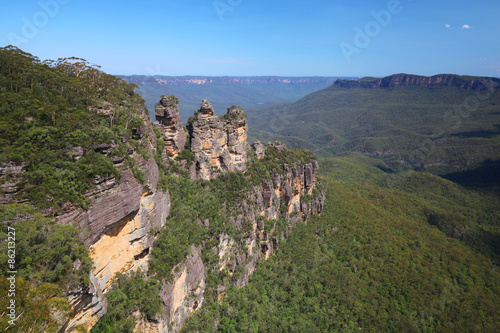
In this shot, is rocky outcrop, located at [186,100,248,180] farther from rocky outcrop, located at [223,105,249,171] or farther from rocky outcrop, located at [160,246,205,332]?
rocky outcrop, located at [160,246,205,332]

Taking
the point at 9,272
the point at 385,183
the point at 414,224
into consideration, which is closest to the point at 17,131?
the point at 9,272

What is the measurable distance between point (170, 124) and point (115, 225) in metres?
18.2

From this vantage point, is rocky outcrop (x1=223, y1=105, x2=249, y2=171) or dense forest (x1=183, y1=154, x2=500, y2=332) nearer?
dense forest (x1=183, y1=154, x2=500, y2=332)

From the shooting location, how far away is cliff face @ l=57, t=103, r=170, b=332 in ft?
44.6

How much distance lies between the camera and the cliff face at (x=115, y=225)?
44.6 feet

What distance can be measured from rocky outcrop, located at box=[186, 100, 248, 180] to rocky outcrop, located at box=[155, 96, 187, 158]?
2.39 meters

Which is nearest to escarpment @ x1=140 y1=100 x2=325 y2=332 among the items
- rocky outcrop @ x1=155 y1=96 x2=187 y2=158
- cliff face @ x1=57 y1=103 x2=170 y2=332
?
rocky outcrop @ x1=155 y1=96 x2=187 y2=158

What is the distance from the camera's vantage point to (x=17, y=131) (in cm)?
1459

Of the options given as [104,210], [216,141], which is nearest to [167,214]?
[104,210]

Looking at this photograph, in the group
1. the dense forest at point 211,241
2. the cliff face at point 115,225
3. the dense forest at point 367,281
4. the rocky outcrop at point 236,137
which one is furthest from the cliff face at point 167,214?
the dense forest at point 367,281

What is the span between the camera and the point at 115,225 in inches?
688

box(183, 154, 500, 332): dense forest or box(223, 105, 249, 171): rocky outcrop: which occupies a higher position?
box(223, 105, 249, 171): rocky outcrop

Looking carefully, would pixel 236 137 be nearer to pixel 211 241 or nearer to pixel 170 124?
pixel 170 124

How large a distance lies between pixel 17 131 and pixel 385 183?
376 feet
